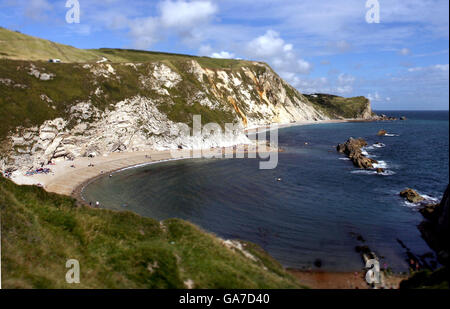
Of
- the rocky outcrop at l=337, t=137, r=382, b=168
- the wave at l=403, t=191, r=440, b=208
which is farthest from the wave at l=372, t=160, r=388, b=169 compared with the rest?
the wave at l=403, t=191, r=440, b=208

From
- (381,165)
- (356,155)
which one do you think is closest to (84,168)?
(356,155)

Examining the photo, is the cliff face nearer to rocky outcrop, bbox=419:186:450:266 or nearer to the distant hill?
the distant hill

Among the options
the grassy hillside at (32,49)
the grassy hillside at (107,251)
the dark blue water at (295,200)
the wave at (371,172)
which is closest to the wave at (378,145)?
the dark blue water at (295,200)

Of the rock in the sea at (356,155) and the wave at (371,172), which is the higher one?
the rock in the sea at (356,155)

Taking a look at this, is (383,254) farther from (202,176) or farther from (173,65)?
(173,65)

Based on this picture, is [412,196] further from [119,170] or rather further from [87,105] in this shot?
[87,105]

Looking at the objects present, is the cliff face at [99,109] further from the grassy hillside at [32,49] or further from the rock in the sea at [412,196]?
the rock in the sea at [412,196]
